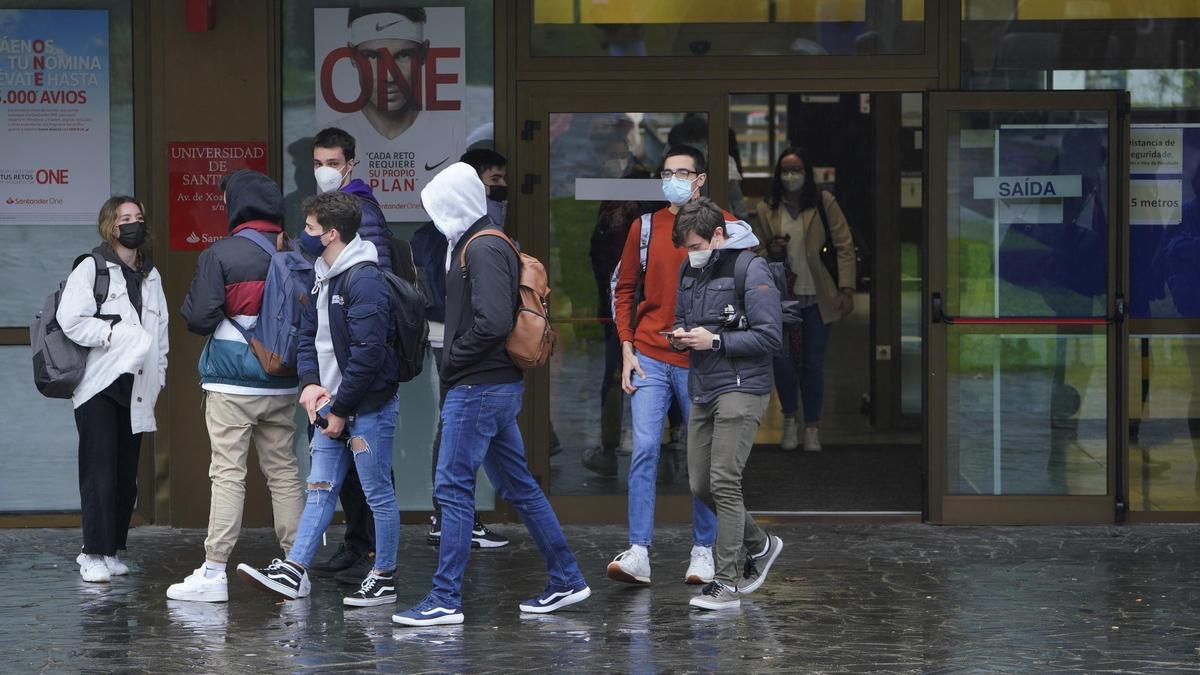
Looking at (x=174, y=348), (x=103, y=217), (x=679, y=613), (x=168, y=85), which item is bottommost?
(x=679, y=613)

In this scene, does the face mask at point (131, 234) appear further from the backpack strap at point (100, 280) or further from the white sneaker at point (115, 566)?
the white sneaker at point (115, 566)

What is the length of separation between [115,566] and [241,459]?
3.07 feet

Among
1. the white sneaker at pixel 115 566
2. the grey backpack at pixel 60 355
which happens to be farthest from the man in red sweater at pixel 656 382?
the grey backpack at pixel 60 355

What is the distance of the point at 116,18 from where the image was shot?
31.0 ft

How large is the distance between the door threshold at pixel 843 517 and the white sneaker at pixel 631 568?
175cm

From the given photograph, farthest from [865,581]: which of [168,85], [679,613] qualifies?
[168,85]

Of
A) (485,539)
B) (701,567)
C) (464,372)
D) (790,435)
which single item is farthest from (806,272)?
(464,372)

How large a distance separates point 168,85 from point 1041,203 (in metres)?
4.74

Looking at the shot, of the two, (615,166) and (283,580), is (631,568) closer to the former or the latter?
(283,580)

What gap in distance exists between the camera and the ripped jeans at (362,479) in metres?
7.48

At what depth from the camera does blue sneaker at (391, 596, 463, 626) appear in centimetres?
724

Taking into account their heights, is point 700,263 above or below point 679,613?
above

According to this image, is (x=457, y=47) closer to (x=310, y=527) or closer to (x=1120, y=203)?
(x=310, y=527)

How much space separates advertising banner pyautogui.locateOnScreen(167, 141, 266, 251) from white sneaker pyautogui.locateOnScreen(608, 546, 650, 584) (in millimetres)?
2977
